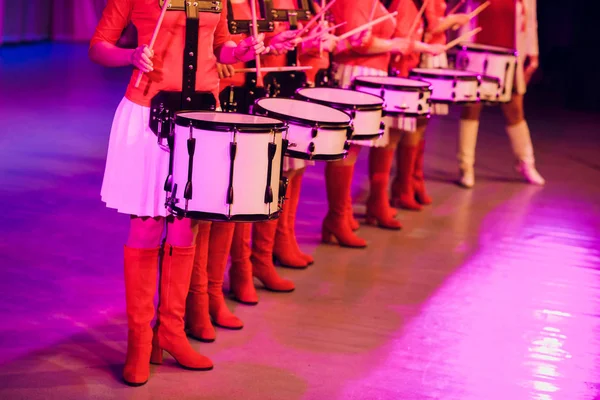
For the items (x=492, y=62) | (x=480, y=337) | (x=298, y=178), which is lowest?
(x=480, y=337)

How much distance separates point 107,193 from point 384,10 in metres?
2.67

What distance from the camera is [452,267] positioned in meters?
5.44

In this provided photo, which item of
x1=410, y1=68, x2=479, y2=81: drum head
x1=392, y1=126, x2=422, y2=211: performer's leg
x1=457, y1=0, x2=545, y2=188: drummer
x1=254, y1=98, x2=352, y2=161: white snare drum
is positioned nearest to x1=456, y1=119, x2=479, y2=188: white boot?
x1=457, y1=0, x2=545, y2=188: drummer

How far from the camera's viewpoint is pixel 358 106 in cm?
471

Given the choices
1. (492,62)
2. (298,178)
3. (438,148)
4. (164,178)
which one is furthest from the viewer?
(438,148)

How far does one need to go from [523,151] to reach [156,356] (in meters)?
4.81

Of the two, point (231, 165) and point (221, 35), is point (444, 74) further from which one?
point (231, 165)

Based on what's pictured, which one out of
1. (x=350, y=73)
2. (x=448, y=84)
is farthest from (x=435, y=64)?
(x=350, y=73)

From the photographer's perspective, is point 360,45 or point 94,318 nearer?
point 94,318

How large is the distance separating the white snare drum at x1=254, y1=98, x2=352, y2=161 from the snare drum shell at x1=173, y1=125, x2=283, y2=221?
2.18ft

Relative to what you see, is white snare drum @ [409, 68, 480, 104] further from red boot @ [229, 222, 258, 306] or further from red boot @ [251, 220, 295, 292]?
red boot @ [229, 222, 258, 306]

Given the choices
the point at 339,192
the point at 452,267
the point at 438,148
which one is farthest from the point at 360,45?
the point at 438,148

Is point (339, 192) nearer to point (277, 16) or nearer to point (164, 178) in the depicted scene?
point (277, 16)

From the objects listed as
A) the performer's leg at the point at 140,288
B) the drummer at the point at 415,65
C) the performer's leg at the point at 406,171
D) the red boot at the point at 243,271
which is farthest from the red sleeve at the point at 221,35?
the performer's leg at the point at 406,171
